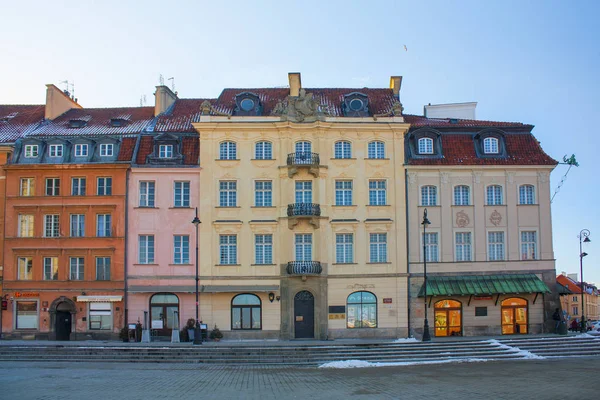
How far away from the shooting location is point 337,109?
162 ft

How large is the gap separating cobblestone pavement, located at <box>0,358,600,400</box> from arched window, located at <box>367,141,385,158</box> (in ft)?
53.6

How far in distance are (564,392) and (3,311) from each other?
34.1 metres

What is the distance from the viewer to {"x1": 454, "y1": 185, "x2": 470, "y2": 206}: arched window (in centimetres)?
4730

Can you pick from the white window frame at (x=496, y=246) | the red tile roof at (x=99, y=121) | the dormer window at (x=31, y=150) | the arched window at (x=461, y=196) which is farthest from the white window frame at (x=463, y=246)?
the dormer window at (x=31, y=150)

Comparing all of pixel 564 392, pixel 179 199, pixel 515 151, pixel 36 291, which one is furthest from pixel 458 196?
pixel 36 291

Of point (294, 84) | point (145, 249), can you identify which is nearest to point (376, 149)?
point (294, 84)

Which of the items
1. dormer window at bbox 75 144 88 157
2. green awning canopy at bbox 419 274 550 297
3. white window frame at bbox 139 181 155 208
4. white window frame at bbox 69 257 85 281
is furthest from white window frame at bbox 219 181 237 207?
green awning canopy at bbox 419 274 550 297

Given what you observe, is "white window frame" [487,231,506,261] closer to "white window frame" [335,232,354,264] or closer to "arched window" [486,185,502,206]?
"arched window" [486,185,502,206]

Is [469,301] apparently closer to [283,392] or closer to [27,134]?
[283,392]

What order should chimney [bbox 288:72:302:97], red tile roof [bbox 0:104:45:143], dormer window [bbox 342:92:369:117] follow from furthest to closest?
red tile roof [bbox 0:104:45:143], chimney [bbox 288:72:302:97], dormer window [bbox 342:92:369:117]

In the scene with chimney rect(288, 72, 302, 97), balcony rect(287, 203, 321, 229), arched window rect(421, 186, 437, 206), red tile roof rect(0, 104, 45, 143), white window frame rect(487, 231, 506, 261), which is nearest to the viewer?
balcony rect(287, 203, 321, 229)

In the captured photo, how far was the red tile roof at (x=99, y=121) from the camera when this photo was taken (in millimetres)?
49500

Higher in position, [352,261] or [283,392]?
[352,261]

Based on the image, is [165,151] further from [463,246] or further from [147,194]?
[463,246]
